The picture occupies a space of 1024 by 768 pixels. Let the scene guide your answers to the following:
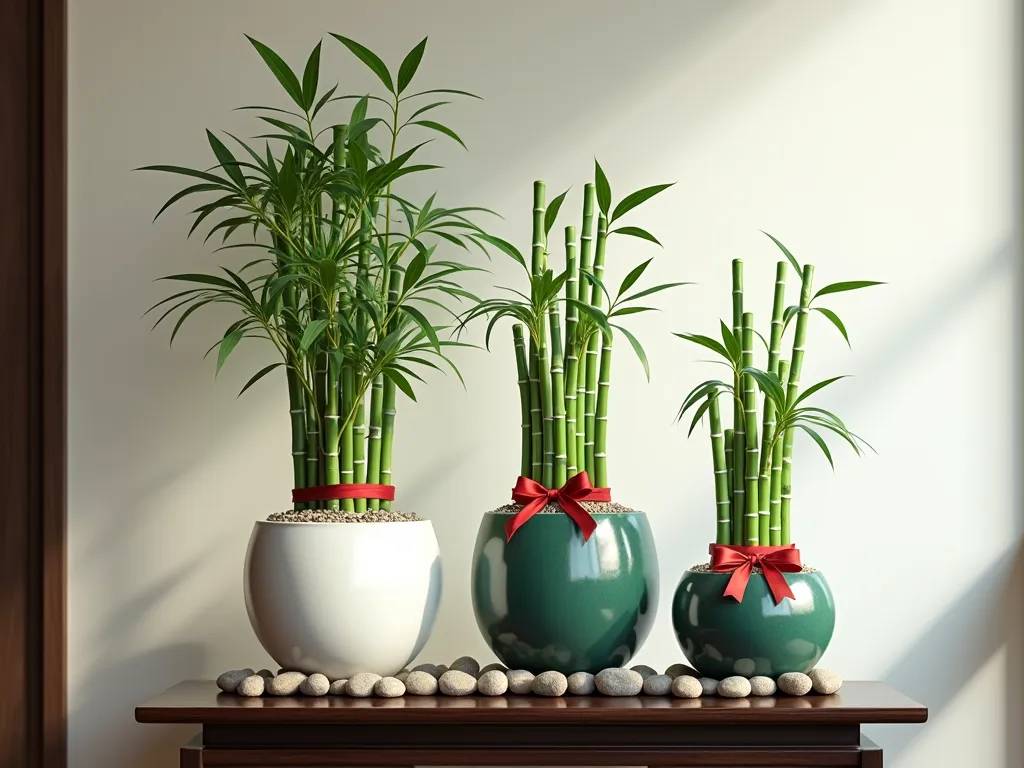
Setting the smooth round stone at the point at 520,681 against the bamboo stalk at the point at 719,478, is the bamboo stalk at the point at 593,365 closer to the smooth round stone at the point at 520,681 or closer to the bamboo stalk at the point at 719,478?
the bamboo stalk at the point at 719,478

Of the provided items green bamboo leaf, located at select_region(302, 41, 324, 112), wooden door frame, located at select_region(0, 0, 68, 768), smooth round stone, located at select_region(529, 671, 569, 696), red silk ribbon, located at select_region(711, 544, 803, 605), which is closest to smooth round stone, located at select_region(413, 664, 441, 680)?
smooth round stone, located at select_region(529, 671, 569, 696)

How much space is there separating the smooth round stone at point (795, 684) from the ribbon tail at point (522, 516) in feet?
1.09

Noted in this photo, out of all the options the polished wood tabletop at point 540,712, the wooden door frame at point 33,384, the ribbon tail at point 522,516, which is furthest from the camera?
the wooden door frame at point 33,384

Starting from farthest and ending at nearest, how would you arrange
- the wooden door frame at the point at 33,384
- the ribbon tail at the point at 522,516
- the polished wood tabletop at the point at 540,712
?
the wooden door frame at the point at 33,384 < the ribbon tail at the point at 522,516 < the polished wood tabletop at the point at 540,712

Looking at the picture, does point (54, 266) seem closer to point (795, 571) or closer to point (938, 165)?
point (795, 571)

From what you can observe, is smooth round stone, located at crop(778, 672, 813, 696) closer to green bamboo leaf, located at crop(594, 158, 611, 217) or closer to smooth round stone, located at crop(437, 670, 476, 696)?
smooth round stone, located at crop(437, 670, 476, 696)

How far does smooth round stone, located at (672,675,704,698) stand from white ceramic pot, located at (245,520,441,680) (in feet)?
1.01

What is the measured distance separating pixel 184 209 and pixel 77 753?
77 centimetres

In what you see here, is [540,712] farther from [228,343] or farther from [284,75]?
[284,75]

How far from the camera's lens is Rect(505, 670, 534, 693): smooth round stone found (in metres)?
1.21

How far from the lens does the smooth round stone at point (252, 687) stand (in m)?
1.22

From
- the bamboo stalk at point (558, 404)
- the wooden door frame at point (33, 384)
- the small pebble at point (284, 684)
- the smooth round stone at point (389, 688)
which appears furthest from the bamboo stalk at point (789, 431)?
the wooden door frame at point (33, 384)

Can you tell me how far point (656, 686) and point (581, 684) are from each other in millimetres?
86

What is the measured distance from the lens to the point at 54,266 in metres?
1.51
